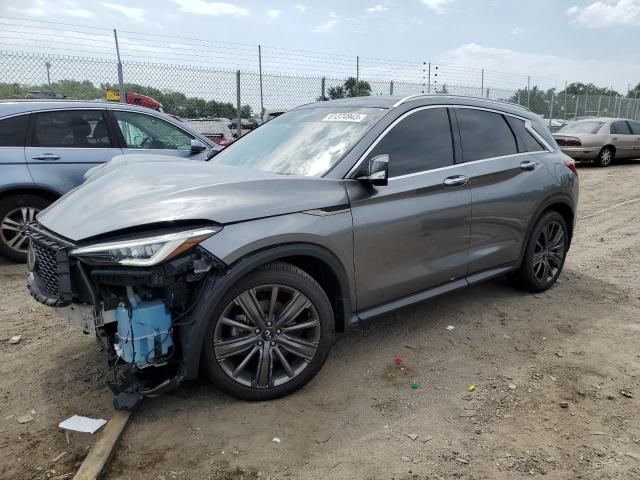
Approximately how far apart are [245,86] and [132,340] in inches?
404

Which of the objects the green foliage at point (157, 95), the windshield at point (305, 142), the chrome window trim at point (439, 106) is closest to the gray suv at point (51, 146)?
the windshield at point (305, 142)

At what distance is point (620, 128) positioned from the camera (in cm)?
1564

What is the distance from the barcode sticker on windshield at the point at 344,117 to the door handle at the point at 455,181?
78 cm

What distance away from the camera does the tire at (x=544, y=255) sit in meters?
4.69

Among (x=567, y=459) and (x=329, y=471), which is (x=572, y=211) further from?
(x=329, y=471)

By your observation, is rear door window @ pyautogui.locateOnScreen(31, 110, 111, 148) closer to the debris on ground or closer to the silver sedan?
the debris on ground

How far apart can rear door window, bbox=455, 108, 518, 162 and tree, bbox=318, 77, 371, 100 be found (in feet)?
31.4

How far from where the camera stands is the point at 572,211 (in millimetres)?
5012

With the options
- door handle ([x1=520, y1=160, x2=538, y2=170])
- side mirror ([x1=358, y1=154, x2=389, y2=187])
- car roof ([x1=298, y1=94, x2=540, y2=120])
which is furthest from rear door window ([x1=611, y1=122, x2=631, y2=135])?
side mirror ([x1=358, y1=154, x2=389, y2=187])

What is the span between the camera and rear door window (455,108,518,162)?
4.10 meters

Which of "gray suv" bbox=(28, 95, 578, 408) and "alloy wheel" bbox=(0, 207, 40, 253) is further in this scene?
"alloy wheel" bbox=(0, 207, 40, 253)

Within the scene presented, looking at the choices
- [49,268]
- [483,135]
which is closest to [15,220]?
[49,268]

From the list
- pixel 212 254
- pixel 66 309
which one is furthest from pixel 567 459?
pixel 66 309

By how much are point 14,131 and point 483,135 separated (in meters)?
4.84
